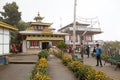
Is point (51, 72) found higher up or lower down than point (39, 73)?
lower down

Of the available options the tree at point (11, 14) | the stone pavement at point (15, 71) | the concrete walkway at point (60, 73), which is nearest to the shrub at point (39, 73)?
the concrete walkway at point (60, 73)

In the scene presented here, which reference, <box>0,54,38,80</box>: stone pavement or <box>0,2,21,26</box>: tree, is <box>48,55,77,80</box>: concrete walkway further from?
<box>0,2,21,26</box>: tree

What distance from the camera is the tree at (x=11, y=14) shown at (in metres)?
54.1

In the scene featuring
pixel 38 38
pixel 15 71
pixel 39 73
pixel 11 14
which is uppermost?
pixel 11 14

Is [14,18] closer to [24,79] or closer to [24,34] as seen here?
[24,34]

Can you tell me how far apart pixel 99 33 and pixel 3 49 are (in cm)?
3827

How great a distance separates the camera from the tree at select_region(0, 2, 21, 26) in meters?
54.1

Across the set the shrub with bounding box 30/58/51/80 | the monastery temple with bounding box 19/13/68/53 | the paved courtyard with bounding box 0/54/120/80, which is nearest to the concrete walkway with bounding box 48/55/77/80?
the paved courtyard with bounding box 0/54/120/80

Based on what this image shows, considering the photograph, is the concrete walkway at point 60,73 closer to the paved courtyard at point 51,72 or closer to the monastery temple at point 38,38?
the paved courtyard at point 51,72

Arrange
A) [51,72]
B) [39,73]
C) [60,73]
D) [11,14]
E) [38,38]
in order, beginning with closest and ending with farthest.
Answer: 1. [39,73]
2. [60,73]
3. [51,72]
4. [38,38]
5. [11,14]

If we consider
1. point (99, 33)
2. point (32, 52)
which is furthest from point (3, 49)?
point (99, 33)

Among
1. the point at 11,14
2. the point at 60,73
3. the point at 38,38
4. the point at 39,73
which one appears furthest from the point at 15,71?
the point at 11,14

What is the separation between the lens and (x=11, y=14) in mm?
54500

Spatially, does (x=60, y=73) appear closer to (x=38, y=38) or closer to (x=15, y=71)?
(x=15, y=71)
